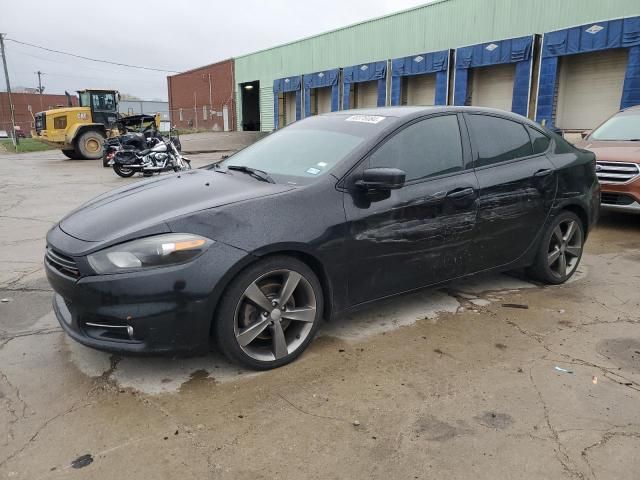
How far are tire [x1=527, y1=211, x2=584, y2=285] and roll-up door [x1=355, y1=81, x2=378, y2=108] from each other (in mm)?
22892

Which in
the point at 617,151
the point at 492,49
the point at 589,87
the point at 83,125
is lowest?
the point at 617,151

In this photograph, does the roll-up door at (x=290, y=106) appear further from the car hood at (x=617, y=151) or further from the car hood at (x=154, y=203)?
the car hood at (x=154, y=203)

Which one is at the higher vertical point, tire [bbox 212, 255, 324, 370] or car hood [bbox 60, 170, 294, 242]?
car hood [bbox 60, 170, 294, 242]

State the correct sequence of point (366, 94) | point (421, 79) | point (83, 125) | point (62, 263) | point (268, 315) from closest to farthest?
point (62, 263) < point (268, 315) < point (83, 125) < point (421, 79) < point (366, 94)

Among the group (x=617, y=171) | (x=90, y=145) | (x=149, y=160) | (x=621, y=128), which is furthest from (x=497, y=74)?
(x=90, y=145)

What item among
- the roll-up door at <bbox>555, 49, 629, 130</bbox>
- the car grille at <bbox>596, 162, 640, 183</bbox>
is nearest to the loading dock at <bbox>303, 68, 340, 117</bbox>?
the roll-up door at <bbox>555, 49, 629, 130</bbox>

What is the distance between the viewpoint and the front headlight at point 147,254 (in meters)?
2.71

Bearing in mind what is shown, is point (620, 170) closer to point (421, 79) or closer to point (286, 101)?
point (421, 79)

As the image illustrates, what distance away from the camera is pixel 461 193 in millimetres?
3764

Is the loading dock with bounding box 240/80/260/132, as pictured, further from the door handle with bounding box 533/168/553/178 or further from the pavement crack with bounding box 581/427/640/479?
the pavement crack with bounding box 581/427/640/479

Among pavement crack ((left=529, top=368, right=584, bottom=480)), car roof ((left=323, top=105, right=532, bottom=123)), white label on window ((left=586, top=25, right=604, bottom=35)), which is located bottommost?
pavement crack ((left=529, top=368, right=584, bottom=480))

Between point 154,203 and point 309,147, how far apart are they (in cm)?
121

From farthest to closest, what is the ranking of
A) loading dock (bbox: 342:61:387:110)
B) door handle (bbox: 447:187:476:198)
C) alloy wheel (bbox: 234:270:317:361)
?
loading dock (bbox: 342:61:387:110), door handle (bbox: 447:187:476:198), alloy wheel (bbox: 234:270:317:361)

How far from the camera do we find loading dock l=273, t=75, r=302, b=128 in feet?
106
